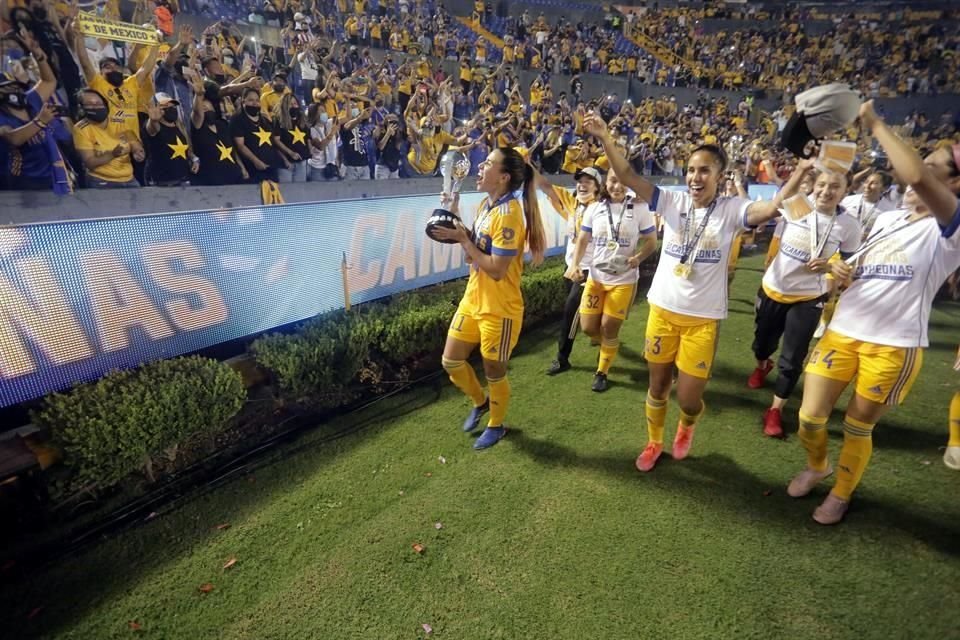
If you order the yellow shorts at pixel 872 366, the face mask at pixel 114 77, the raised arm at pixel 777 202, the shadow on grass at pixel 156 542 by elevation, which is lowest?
the shadow on grass at pixel 156 542

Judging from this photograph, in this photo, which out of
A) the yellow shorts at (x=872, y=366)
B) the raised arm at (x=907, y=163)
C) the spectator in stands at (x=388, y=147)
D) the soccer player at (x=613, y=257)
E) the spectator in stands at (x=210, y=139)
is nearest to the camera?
the raised arm at (x=907, y=163)

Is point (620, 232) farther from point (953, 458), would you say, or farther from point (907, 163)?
point (953, 458)

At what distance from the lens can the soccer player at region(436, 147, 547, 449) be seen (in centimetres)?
371

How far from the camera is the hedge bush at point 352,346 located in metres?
4.42

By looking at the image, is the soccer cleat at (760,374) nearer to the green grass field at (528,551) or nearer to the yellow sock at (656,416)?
the green grass field at (528,551)

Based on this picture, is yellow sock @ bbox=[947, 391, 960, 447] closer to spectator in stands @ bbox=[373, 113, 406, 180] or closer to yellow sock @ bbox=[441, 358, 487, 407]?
yellow sock @ bbox=[441, 358, 487, 407]

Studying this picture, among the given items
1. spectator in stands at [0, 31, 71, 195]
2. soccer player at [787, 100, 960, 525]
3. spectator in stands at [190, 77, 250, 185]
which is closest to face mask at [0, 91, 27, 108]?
spectator in stands at [0, 31, 71, 195]

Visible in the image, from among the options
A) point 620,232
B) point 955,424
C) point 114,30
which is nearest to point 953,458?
point 955,424

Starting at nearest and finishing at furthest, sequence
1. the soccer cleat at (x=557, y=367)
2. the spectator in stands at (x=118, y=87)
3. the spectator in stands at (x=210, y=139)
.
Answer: the soccer cleat at (x=557, y=367) < the spectator in stands at (x=118, y=87) < the spectator in stands at (x=210, y=139)

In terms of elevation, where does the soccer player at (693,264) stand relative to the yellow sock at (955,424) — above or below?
above

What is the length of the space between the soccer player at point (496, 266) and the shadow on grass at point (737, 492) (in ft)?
2.24

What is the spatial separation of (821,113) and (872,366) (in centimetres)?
160

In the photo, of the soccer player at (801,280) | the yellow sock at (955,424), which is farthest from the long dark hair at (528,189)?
the yellow sock at (955,424)

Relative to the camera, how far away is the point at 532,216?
3871 mm
